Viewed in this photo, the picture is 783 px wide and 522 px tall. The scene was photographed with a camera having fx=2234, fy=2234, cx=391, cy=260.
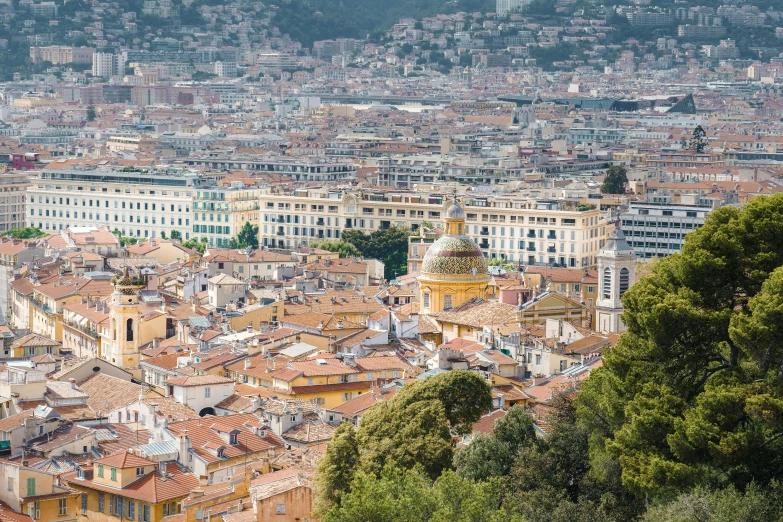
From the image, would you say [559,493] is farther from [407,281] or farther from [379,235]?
[379,235]

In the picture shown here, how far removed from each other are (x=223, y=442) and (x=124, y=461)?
1.97m

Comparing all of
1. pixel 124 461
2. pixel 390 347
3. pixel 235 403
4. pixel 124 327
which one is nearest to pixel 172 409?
pixel 235 403

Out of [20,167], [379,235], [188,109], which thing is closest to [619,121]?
[188,109]

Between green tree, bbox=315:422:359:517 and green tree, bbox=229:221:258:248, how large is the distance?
47253 mm

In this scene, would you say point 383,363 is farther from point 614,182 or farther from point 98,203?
point 614,182

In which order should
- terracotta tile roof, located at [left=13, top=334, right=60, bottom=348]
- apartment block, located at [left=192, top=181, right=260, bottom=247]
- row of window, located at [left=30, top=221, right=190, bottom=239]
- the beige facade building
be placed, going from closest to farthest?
terracotta tile roof, located at [left=13, top=334, right=60, bottom=348] < apartment block, located at [left=192, top=181, right=260, bottom=247] < row of window, located at [left=30, top=221, right=190, bottom=239] < the beige facade building

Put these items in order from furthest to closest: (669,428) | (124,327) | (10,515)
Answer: (124,327) → (10,515) → (669,428)

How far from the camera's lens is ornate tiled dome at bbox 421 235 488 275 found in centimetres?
4350

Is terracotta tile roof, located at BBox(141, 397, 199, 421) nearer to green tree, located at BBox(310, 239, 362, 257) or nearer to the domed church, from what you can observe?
the domed church

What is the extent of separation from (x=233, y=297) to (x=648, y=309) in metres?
24.2

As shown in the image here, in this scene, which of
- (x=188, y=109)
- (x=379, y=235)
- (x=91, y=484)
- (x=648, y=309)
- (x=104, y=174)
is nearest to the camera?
(x=648, y=309)

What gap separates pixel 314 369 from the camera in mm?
35156

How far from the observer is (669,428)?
23109mm

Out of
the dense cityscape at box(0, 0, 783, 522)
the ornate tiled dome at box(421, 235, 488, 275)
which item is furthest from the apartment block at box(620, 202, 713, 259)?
the ornate tiled dome at box(421, 235, 488, 275)
